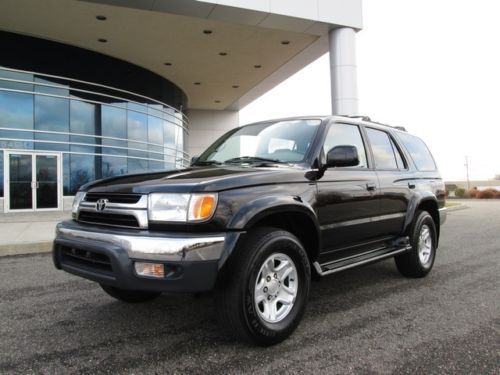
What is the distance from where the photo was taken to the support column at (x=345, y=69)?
1412cm

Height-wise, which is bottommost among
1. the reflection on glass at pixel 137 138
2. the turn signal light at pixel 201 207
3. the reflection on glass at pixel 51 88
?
Answer: the turn signal light at pixel 201 207

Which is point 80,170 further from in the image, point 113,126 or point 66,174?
point 113,126

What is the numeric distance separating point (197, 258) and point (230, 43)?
15063mm

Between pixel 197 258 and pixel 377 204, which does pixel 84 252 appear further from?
pixel 377 204

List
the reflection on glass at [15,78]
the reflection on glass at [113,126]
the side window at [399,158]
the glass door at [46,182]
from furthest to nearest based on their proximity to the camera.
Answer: the reflection on glass at [113,126], the glass door at [46,182], the reflection on glass at [15,78], the side window at [399,158]

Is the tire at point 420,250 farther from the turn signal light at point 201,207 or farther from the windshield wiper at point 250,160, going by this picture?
the turn signal light at point 201,207

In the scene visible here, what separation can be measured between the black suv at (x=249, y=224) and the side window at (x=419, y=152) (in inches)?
44.6

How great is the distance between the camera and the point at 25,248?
779 centimetres

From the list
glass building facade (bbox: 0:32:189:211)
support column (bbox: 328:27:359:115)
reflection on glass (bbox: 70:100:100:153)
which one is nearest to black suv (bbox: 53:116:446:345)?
support column (bbox: 328:27:359:115)

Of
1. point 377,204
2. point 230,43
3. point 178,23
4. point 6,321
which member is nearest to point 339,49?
point 230,43

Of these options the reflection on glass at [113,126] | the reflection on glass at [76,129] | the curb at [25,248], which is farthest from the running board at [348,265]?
the reflection on glass at [113,126]

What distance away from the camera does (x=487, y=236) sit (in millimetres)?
9062

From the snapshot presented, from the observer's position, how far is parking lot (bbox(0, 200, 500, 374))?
2787mm

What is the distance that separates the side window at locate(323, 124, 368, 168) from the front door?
14.3m
